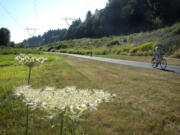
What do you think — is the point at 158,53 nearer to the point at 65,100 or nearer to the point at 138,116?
the point at 138,116

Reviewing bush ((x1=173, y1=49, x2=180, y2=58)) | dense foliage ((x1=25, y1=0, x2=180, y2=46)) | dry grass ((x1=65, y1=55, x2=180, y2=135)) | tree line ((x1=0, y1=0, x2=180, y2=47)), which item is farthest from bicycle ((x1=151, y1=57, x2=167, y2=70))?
A: dense foliage ((x1=25, y1=0, x2=180, y2=46))

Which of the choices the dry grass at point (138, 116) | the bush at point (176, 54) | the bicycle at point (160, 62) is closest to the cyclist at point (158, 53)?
the bicycle at point (160, 62)

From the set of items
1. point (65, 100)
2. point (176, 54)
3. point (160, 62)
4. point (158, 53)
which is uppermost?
point (176, 54)

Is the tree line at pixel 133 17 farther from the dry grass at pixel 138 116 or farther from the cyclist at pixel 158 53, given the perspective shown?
the dry grass at pixel 138 116

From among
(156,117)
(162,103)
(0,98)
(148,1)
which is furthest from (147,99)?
(148,1)

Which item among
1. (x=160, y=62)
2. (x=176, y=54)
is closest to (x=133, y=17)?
(x=176, y=54)

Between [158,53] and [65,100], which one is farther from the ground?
[158,53]

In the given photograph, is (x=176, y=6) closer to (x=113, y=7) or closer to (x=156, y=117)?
(x=113, y=7)

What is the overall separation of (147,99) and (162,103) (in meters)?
0.56

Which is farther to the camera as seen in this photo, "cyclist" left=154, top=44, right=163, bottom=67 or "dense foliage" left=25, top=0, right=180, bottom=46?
"dense foliage" left=25, top=0, right=180, bottom=46

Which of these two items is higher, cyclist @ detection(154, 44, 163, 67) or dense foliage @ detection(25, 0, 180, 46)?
dense foliage @ detection(25, 0, 180, 46)

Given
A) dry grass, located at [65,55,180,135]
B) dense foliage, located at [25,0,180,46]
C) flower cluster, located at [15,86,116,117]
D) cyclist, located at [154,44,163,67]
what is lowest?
dry grass, located at [65,55,180,135]

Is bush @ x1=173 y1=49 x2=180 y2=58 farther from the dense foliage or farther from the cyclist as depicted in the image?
the dense foliage

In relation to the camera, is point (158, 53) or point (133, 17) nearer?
point (158, 53)
